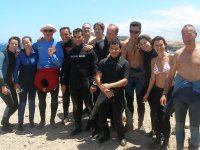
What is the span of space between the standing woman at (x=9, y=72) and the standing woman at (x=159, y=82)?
11.7 feet

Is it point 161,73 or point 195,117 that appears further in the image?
point 161,73

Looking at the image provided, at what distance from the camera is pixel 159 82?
7.92 m

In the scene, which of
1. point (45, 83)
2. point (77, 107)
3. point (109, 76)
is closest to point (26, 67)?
point (45, 83)

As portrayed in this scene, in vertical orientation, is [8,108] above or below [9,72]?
below

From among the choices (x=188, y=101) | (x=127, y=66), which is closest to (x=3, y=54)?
(x=127, y=66)

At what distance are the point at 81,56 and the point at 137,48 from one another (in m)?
1.31

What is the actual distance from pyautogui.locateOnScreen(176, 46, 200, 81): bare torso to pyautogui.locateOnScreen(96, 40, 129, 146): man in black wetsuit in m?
1.58

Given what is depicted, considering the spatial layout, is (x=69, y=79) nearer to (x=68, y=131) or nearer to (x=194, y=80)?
(x=68, y=131)

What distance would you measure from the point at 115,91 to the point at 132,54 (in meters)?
1.01

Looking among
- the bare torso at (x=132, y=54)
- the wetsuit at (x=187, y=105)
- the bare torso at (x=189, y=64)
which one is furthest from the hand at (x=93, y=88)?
the bare torso at (x=189, y=64)

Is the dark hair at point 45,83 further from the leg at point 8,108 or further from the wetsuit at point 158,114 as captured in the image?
the wetsuit at point 158,114

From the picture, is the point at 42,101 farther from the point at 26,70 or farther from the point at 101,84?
the point at 101,84

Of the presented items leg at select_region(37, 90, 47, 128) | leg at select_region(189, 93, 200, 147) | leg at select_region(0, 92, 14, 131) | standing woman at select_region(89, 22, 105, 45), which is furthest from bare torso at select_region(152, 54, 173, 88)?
leg at select_region(0, 92, 14, 131)

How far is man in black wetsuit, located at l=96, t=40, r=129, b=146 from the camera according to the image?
8.19 m
